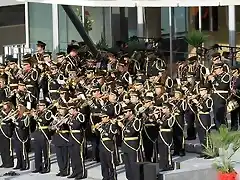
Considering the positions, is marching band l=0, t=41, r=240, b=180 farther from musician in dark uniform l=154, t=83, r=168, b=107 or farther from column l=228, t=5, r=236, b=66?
column l=228, t=5, r=236, b=66

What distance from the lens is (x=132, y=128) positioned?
1995 cm

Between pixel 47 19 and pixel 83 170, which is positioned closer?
pixel 83 170

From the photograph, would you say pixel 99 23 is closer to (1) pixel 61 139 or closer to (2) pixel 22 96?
(2) pixel 22 96

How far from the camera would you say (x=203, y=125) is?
848 inches

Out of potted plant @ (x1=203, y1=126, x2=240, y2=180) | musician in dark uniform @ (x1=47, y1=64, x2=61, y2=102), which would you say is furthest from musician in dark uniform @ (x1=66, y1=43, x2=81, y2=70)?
potted plant @ (x1=203, y1=126, x2=240, y2=180)

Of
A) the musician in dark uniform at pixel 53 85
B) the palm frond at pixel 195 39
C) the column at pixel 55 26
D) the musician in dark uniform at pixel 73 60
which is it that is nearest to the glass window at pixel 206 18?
the palm frond at pixel 195 39

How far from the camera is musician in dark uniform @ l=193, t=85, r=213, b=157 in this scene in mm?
21281

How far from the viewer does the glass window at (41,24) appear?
34.9 m

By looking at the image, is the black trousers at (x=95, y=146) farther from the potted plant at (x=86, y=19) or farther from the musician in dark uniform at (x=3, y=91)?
the potted plant at (x=86, y=19)

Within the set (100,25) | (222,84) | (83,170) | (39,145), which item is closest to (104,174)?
(83,170)

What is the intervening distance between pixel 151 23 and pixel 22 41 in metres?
7.49

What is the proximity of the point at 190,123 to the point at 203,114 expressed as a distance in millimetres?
1235

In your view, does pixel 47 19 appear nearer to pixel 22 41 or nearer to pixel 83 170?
pixel 22 41

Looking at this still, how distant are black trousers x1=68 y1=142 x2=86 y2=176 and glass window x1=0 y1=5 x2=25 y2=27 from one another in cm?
1756
